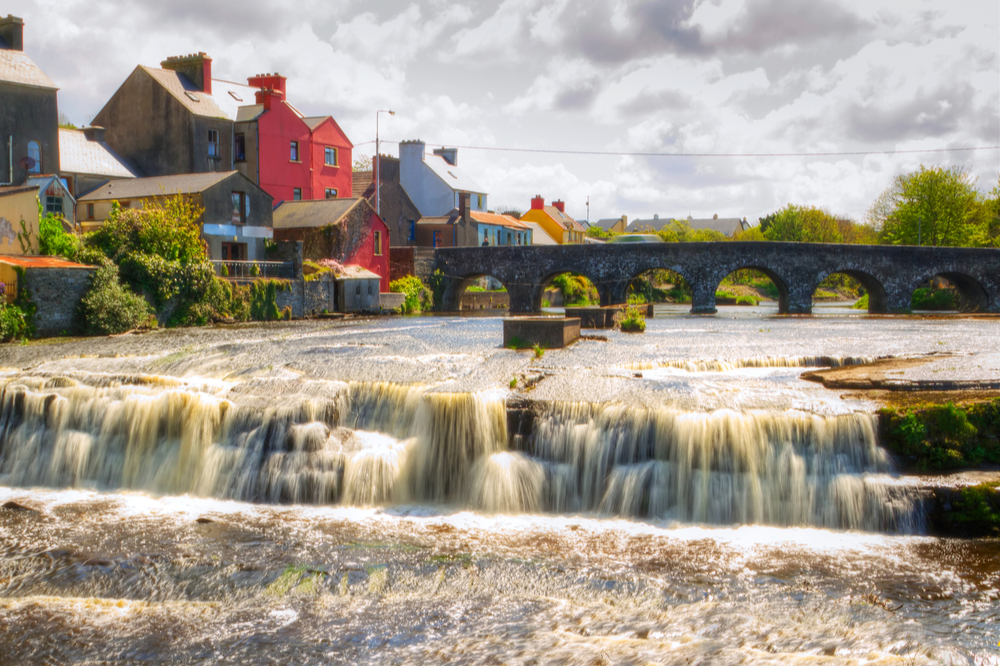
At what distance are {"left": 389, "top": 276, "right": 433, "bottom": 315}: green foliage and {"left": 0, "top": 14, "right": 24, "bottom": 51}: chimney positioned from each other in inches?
853

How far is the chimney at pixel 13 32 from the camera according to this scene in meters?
33.5

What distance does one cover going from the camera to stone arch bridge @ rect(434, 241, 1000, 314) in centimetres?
4438

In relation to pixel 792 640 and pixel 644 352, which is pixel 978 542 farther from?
pixel 644 352

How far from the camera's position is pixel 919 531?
9797 millimetres

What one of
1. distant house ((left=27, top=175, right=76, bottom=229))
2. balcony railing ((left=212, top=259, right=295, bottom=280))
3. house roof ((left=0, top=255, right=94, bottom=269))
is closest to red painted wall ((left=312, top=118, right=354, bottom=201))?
balcony railing ((left=212, top=259, right=295, bottom=280))

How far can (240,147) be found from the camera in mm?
43594

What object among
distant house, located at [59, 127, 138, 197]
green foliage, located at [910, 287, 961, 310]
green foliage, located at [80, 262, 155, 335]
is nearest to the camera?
green foliage, located at [80, 262, 155, 335]

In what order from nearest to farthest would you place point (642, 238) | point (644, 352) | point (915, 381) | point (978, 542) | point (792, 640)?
point (792, 640) < point (978, 542) < point (915, 381) < point (644, 352) < point (642, 238)

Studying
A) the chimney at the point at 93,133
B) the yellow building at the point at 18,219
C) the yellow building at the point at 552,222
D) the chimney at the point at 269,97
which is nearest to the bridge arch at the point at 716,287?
the chimney at the point at 269,97

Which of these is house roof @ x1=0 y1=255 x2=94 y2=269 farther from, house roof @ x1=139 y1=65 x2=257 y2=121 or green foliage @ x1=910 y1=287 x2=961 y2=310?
green foliage @ x1=910 y1=287 x2=961 y2=310

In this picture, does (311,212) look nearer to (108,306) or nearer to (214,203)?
(214,203)

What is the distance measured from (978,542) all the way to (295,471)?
9.42m

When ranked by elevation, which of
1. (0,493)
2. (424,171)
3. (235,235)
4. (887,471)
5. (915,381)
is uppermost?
(424,171)

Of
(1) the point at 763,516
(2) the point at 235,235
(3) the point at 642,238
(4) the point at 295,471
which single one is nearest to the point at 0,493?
(4) the point at 295,471
